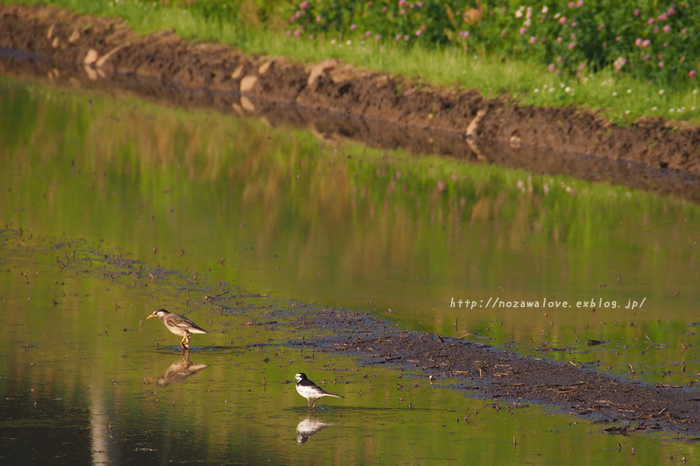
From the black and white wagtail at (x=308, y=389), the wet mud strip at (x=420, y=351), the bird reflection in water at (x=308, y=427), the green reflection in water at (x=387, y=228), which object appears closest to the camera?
the bird reflection in water at (x=308, y=427)

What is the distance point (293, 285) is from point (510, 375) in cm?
353

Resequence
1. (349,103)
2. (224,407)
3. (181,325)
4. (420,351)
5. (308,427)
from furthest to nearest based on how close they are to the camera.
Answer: (349,103) → (420,351) → (181,325) → (224,407) → (308,427)

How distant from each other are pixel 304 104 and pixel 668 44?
8.72 metres

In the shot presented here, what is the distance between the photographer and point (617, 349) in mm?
10359

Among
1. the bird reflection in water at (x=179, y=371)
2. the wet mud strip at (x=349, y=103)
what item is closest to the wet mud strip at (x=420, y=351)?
the bird reflection in water at (x=179, y=371)

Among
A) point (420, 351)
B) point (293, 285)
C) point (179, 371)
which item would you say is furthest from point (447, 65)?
point (179, 371)

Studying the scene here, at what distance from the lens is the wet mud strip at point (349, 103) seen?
20.5 meters

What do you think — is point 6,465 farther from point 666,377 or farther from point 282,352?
point 666,377

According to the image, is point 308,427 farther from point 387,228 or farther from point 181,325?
point 387,228

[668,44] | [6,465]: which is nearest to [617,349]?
[6,465]

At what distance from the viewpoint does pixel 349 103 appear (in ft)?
85.4

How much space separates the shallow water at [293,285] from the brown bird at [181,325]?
18cm

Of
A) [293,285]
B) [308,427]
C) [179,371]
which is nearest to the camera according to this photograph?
[308,427]

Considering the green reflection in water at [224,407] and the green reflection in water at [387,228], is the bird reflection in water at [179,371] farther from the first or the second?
the green reflection in water at [387,228]
